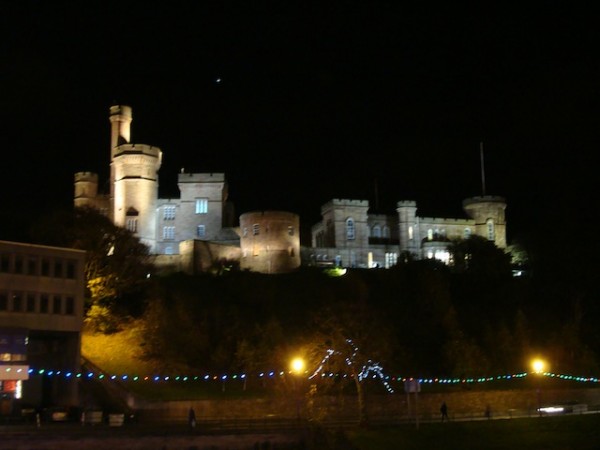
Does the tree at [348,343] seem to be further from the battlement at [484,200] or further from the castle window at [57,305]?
the battlement at [484,200]

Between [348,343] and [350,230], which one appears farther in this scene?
[350,230]

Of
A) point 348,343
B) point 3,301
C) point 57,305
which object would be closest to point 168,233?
point 57,305

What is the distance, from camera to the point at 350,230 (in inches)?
4498

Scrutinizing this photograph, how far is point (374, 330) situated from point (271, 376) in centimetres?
852

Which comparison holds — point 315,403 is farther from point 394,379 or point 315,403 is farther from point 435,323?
point 435,323

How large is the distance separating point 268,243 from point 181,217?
46.0ft

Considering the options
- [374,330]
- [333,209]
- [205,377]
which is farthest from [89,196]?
[374,330]

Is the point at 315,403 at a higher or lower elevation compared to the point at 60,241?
lower

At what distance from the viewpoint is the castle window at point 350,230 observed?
114m

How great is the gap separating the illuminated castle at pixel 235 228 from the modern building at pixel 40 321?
30.7m

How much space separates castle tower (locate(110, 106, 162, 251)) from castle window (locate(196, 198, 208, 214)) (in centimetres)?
556

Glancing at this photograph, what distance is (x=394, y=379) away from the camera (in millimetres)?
64188

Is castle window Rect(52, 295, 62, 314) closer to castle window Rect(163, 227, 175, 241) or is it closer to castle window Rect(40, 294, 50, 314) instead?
castle window Rect(40, 294, 50, 314)

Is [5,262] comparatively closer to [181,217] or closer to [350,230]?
[181,217]
